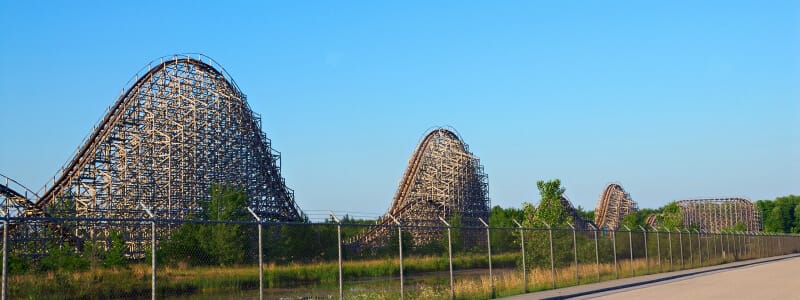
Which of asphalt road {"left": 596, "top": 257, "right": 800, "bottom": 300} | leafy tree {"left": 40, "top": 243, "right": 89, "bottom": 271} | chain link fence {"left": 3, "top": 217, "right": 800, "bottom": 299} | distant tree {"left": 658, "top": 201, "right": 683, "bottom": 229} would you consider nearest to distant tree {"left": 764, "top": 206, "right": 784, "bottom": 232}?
distant tree {"left": 658, "top": 201, "right": 683, "bottom": 229}

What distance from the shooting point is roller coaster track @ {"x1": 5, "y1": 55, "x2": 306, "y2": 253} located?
33594 millimetres

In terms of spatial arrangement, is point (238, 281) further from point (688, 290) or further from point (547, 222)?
point (547, 222)

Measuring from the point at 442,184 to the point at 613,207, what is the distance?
26.4 meters

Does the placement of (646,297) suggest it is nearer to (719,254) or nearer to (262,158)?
(719,254)

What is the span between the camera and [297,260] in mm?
20047

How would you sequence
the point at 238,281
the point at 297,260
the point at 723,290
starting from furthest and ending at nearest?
1. the point at 297,260
2. the point at 723,290
3. the point at 238,281

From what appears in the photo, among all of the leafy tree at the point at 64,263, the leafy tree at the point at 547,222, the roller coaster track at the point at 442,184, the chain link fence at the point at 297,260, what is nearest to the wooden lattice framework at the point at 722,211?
the chain link fence at the point at 297,260

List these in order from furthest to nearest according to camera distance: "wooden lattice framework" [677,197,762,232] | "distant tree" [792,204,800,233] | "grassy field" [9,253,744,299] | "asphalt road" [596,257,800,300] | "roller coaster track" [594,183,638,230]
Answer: "distant tree" [792,204,800,233] → "wooden lattice framework" [677,197,762,232] → "roller coaster track" [594,183,638,230] → "asphalt road" [596,257,800,300] → "grassy field" [9,253,744,299]

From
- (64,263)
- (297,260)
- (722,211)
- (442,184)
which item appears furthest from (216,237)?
(722,211)

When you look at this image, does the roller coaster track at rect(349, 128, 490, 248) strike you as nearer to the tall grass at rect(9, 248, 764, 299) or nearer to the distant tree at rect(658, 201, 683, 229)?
the distant tree at rect(658, 201, 683, 229)

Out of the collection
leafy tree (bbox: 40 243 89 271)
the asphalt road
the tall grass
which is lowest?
the asphalt road

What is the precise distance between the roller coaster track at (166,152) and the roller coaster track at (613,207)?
4039 centimetres

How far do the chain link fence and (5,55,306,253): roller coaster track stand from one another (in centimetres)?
205

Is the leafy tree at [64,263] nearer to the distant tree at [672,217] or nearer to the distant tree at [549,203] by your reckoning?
the distant tree at [549,203]
